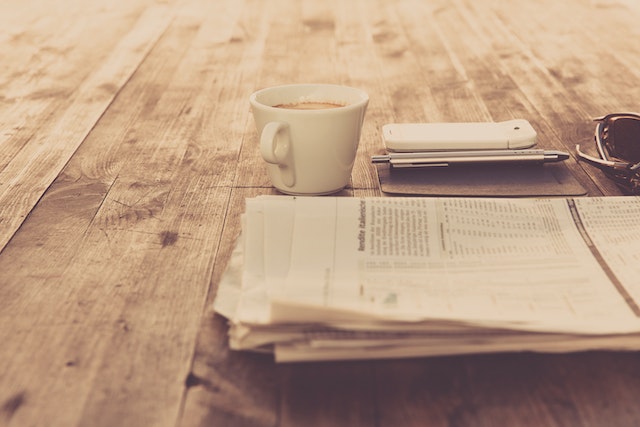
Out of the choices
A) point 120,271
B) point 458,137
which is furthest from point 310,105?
point 120,271

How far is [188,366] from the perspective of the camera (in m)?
0.45

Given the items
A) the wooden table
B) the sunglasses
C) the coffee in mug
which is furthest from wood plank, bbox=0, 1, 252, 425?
the sunglasses

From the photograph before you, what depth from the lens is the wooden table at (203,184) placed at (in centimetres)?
42

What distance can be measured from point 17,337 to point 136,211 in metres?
0.22

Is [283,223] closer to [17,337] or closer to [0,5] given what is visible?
[17,337]

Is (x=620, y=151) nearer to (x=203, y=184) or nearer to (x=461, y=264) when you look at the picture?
(x=461, y=264)

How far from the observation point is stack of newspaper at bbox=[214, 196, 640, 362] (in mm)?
421

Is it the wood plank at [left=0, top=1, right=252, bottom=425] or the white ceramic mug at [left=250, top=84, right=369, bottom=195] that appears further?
the white ceramic mug at [left=250, top=84, right=369, bottom=195]

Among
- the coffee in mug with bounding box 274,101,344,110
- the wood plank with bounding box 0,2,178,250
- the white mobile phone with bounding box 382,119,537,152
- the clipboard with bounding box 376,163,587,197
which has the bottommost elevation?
the wood plank with bounding box 0,2,178,250

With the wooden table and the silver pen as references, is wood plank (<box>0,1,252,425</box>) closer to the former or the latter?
the wooden table

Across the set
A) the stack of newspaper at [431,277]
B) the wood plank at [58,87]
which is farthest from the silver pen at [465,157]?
the wood plank at [58,87]

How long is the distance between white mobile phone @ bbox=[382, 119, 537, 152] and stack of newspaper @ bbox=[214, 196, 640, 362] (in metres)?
0.17

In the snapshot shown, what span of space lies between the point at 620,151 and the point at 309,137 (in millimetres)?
369

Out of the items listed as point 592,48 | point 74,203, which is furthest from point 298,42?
point 74,203
